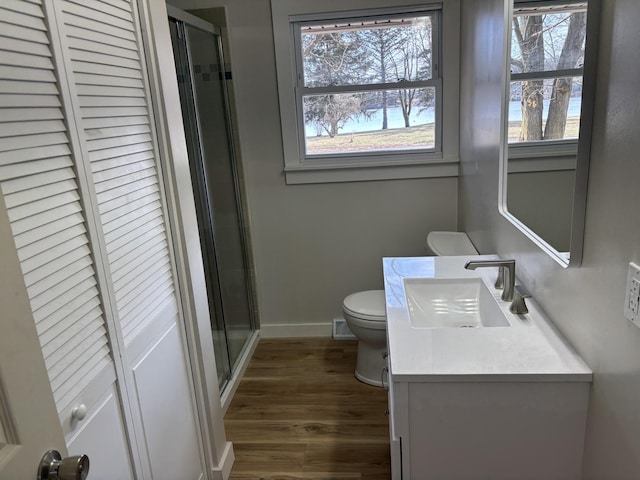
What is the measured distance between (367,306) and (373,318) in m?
0.13

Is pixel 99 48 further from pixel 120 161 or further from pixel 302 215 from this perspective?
pixel 302 215

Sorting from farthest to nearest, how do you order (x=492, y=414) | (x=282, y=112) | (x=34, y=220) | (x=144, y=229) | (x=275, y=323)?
(x=275, y=323), (x=282, y=112), (x=144, y=229), (x=492, y=414), (x=34, y=220)

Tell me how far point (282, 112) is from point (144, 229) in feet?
5.29

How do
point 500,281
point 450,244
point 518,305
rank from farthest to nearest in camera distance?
point 450,244 → point 500,281 → point 518,305

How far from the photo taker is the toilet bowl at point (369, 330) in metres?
2.40

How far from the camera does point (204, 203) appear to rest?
7.93ft

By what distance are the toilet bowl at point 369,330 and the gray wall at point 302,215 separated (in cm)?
43

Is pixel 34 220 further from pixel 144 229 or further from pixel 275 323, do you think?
pixel 275 323

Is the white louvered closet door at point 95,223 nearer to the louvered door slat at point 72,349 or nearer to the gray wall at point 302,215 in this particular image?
the louvered door slat at point 72,349

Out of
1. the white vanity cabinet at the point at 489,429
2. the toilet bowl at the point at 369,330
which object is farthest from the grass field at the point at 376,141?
the white vanity cabinet at the point at 489,429

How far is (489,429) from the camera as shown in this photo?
1218 millimetres

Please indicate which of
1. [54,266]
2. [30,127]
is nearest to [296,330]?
[54,266]

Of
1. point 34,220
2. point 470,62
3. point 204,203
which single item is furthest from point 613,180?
point 204,203

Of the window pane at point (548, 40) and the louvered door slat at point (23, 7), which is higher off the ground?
the louvered door slat at point (23, 7)
